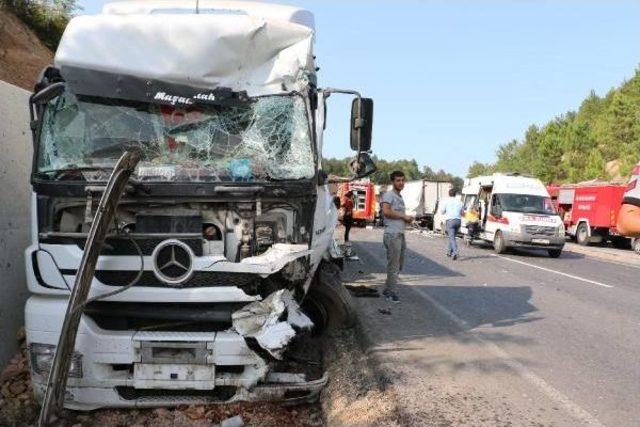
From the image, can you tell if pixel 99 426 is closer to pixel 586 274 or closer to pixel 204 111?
pixel 204 111

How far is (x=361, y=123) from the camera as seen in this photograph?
5426mm

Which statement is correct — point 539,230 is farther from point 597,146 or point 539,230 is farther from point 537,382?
point 597,146

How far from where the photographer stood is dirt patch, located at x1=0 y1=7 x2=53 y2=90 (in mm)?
14547

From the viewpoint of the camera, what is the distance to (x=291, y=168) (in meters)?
4.77

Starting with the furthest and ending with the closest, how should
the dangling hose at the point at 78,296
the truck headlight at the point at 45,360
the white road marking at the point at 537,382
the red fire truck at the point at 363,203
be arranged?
the red fire truck at the point at 363,203, the white road marking at the point at 537,382, the truck headlight at the point at 45,360, the dangling hose at the point at 78,296

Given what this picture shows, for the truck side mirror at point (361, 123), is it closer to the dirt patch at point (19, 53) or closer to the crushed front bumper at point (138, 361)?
the crushed front bumper at point (138, 361)

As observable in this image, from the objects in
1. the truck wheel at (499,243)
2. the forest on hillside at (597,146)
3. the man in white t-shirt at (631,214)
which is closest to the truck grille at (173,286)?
the man in white t-shirt at (631,214)

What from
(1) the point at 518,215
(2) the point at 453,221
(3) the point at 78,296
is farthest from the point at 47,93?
(1) the point at 518,215

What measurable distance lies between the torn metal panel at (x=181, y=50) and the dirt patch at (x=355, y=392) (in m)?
2.63

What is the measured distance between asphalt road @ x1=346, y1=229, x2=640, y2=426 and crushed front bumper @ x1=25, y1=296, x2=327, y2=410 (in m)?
1.36

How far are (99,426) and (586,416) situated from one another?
3.74 meters

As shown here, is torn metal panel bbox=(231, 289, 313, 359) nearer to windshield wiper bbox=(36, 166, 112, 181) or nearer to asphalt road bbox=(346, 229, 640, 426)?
asphalt road bbox=(346, 229, 640, 426)

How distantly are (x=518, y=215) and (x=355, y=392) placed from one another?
48.2 feet

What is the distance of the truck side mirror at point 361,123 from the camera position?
5426mm
